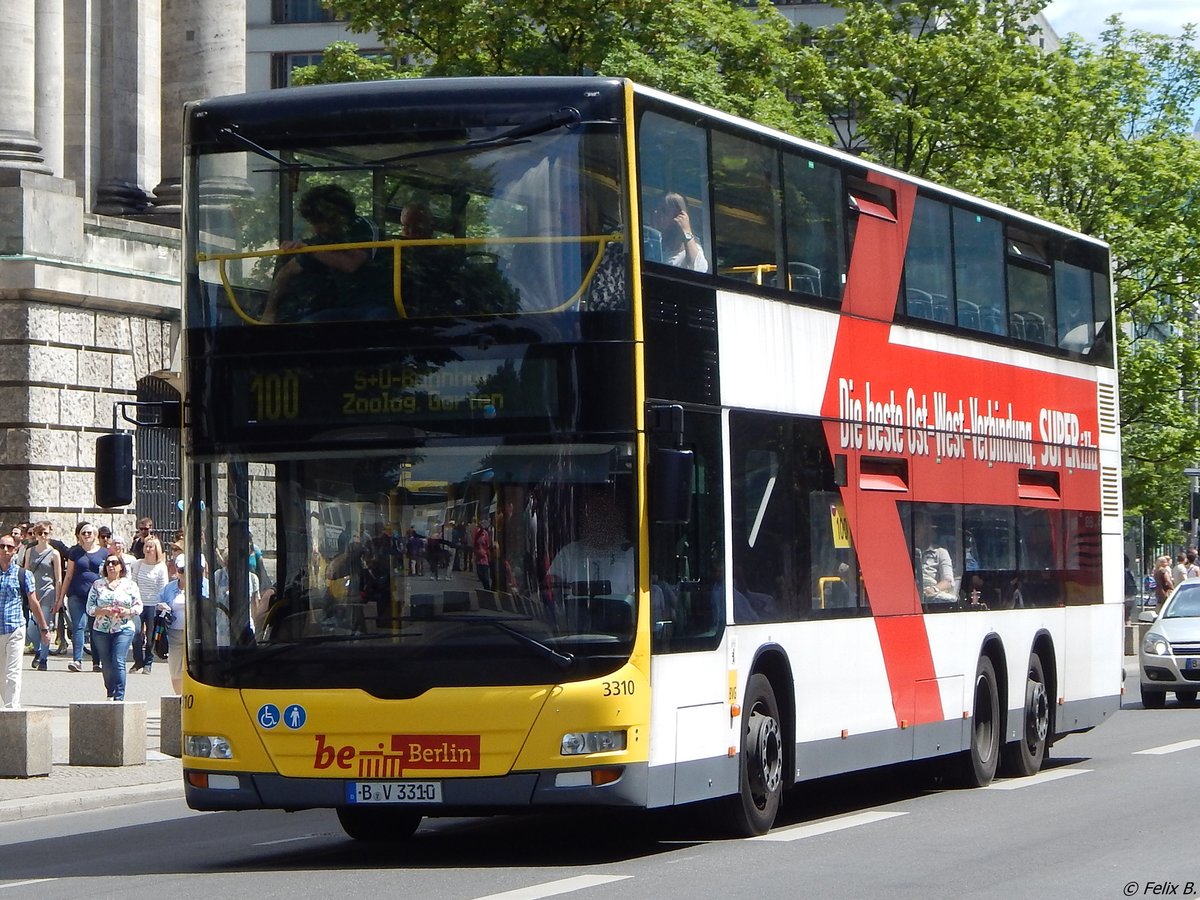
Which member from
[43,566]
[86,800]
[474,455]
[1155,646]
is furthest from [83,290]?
[474,455]

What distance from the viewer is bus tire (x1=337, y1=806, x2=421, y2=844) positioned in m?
13.1

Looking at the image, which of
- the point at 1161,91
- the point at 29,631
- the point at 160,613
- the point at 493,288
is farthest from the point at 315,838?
the point at 1161,91

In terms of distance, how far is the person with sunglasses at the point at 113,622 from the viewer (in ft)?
68.1

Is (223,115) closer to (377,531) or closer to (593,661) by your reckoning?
(377,531)

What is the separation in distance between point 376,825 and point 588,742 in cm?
253

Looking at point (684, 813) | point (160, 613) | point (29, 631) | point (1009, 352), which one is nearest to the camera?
point (684, 813)

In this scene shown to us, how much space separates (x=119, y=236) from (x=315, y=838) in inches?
765

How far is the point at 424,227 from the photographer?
11430 millimetres

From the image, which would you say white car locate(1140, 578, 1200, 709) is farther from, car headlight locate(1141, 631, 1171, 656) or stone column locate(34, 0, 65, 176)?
stone column locate(34, 0, 65, 176)

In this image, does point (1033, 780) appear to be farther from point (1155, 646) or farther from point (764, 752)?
point (1155, 646)

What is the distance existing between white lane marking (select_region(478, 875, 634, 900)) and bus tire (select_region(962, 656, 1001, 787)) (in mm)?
5812

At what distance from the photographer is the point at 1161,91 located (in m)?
47.4

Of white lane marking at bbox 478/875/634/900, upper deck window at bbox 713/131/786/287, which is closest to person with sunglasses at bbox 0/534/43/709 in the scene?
upper deck window at bbox 713/131/786/287

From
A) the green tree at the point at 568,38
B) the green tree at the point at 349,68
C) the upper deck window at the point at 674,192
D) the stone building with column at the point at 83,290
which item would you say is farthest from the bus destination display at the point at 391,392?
the green tree at the point at 349,68
